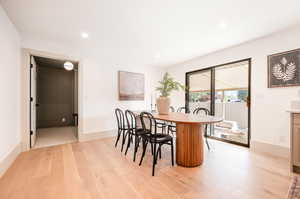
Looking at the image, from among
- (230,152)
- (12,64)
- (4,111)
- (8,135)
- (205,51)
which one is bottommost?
(230,152)

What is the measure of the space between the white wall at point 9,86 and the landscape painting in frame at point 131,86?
7.49 ft

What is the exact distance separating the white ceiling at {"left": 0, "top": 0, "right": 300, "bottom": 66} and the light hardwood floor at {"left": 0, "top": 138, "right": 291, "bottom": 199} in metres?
2.37

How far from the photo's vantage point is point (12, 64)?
2.40m

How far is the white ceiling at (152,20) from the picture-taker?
1.88 metres

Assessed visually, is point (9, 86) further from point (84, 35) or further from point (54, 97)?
point (54, 97)

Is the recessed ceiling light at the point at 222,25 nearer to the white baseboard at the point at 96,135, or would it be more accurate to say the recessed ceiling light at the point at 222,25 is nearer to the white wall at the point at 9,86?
the white wall at the point at 9,86

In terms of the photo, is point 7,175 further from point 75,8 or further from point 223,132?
point 223,132

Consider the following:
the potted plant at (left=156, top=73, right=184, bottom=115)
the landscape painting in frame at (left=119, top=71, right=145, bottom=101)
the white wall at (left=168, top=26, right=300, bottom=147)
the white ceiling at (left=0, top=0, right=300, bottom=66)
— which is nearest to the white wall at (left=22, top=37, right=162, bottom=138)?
the landscape painting in frame at (left=119, top=71, right=145, bottom=101)

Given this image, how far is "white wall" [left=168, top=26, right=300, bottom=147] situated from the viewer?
8.35 ft

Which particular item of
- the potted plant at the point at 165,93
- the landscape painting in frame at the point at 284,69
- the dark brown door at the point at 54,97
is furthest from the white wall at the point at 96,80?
the landscape painting in frame at the point at 284,69

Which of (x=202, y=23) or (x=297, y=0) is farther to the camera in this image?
(x=202, y=23)

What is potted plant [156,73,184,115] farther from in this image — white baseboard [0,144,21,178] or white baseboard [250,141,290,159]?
white baseboard [0,144,21,178]

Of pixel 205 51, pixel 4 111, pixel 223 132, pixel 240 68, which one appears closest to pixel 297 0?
pixel 240 68

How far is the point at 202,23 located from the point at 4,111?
3.43 meters
